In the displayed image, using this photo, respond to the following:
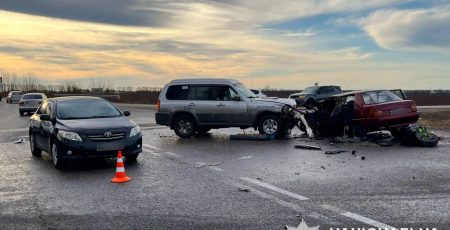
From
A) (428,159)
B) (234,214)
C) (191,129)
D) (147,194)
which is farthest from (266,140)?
(234,214)

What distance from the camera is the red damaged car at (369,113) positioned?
1435 centimetres

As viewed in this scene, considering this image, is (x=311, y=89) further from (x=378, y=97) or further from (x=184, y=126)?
(x=378, y=97)

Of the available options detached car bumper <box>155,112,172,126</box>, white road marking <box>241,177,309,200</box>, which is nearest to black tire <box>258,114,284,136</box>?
detached car bumper <box>155,112,172,126</box>

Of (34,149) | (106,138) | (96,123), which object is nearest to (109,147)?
(106,138)

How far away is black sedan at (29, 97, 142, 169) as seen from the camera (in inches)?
401

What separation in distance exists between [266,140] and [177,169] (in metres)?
5.83

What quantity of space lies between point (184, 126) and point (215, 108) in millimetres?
1298

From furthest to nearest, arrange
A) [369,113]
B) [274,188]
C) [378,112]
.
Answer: [369,113] → [378,112] → [274,188]

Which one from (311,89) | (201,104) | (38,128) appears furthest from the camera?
(311,89)

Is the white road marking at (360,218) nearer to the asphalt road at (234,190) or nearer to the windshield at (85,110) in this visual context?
the asphalt road at (234,190)

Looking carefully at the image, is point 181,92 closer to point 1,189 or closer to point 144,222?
point 1,189

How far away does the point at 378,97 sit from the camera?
48.4ft

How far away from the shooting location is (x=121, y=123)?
35.8 ft

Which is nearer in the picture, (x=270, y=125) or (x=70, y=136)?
(x=70, y=136)
